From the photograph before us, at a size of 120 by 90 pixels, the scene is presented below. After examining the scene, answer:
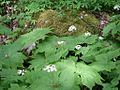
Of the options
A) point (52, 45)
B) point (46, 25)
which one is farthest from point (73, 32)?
point (52, 45)

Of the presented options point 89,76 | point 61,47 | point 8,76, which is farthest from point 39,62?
point 89,76

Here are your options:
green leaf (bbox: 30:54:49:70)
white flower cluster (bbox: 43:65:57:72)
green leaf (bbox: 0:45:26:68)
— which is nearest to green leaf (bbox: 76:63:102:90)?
white flower cluster (bbox: 43:65:57:72)

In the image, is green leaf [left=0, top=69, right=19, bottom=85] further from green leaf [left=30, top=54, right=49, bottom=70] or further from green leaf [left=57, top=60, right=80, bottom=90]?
green leaf [left=57, top=60, right=80, bottom=90]

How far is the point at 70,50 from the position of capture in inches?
170

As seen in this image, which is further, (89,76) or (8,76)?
(8,76)

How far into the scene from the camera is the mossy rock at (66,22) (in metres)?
5.08

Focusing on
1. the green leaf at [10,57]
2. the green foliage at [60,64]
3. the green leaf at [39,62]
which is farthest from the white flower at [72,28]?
the green leaf at [10,57]

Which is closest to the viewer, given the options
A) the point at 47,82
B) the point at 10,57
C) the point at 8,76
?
the point at 47,82

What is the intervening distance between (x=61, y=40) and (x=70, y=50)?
0.20 m

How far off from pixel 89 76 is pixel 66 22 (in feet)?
6.84

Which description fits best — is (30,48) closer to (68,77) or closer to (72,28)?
(72,28)

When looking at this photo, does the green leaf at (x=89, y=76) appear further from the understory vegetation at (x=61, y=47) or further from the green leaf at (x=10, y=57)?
the green leaf at (x=10, y=57)

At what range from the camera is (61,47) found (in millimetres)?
4070

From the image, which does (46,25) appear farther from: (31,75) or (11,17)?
(31,75)
